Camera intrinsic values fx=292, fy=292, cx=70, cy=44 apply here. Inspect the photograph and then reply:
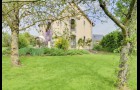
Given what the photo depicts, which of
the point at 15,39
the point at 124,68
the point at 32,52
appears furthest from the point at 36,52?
the point at 124,68

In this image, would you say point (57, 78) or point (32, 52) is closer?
point (57, 78)

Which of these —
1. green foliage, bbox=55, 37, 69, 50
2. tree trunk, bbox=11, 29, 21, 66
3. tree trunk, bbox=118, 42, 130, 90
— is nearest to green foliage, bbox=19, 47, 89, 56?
green foliage, bbox=55, 37, 69, 50

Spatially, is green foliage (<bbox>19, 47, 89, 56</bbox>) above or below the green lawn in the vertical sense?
above

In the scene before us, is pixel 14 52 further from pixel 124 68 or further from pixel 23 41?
pixel 23 41

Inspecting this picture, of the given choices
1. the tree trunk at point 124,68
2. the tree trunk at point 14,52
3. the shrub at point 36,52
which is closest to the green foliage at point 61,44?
the shrub at point 36,52

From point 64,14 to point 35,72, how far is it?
13.0 feet

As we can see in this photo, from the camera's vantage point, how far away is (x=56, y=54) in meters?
25.7

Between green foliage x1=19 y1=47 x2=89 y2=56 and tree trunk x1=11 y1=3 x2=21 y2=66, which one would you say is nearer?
tree trunk x1=11 y1=3 x2=21 y2=66

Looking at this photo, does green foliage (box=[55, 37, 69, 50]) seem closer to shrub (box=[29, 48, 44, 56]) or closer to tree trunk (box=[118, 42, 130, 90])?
shrub (box=[29, 48, 44, 56])

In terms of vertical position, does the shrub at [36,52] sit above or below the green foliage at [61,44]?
below

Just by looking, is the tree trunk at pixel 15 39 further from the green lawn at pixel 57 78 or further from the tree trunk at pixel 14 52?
the green lawn at pixel 57 78

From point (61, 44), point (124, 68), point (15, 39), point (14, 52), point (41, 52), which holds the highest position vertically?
point (15, 39)

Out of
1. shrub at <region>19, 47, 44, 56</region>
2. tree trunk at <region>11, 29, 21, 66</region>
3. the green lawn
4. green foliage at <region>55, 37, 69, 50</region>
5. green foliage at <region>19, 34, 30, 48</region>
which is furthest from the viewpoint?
green foliage at <region>19, 34, 30, 48</region>

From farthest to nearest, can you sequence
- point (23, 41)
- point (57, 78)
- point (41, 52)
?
1. point (23, 41)
2. point (41, 52)
3. point (57, 78)
